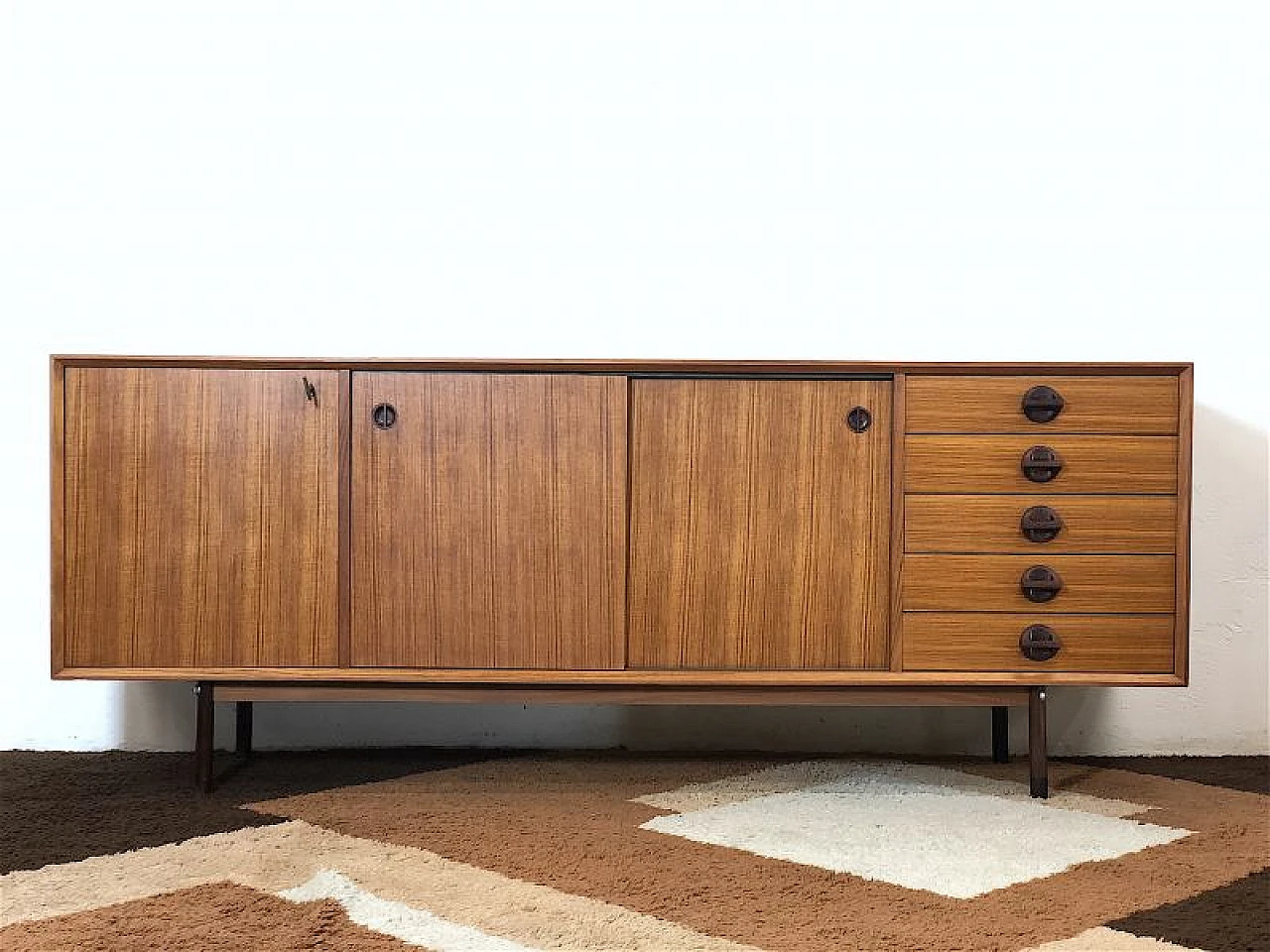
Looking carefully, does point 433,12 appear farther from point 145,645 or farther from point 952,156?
point 145,645

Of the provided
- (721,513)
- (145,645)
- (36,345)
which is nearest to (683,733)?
(721,513)

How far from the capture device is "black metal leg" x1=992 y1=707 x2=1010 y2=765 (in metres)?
2.48

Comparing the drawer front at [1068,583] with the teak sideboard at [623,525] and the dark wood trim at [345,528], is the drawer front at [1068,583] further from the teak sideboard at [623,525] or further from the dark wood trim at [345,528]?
the dark wood trim at [345,528]

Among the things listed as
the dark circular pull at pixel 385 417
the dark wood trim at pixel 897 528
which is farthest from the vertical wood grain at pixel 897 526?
the dark circular pull at pixel 385 417

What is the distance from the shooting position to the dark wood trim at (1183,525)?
2033mm

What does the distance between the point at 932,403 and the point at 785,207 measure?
26.6 inches

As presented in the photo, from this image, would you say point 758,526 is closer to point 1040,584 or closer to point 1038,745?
point 1040,584

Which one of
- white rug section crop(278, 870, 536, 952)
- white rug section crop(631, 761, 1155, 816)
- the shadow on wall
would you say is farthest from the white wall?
white rug section crop(278, 870, 536, 952)

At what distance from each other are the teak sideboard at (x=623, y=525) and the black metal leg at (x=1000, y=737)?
18.0 inches

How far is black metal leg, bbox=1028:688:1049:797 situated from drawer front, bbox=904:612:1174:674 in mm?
91

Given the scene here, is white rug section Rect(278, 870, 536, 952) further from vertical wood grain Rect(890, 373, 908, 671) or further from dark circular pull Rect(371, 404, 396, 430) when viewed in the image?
vertical wood grain Rect(890, 373, 908, 671)

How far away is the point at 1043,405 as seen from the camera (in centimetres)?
204

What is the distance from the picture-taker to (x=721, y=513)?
6.75 ft

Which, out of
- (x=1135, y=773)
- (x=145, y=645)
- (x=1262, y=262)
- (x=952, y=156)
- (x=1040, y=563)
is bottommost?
(x=1135, y=773)
